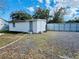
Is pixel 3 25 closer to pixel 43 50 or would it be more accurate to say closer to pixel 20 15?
pixel 20 15

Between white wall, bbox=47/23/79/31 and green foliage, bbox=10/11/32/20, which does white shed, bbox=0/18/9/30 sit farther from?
white wall, bbox=47/23/79/31

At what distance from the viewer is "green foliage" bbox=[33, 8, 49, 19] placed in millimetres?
41000

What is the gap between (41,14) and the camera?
40844 millimetres

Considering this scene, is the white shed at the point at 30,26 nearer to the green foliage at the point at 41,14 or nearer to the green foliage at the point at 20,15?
the green foliage at the point at 20,15

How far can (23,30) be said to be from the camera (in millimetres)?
26750

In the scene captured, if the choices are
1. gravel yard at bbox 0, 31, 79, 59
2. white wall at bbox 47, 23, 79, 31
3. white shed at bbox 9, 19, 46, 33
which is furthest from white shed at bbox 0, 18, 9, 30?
gravel yard at bbox 0, 31, 79, 59

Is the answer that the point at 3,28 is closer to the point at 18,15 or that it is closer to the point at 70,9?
the point at 18,15

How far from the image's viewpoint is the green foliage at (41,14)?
135 ft

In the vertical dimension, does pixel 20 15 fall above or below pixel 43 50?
above

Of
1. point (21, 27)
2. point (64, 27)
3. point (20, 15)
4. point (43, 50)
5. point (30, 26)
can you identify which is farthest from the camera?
point (20, 15)

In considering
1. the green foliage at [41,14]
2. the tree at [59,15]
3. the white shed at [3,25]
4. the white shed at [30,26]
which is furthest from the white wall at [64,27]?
the white shed at [3,25]

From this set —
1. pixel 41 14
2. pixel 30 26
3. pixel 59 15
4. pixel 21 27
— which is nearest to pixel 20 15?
pixel 41 14

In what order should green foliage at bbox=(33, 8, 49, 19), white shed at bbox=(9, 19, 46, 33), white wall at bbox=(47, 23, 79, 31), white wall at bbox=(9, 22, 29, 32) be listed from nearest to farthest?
1. white shed at bbox=(9, 19, 46, 33)
2. white wall at bbox=(9, 22, 29, 32)
3. white wall at bbox=(47, 23, 79, 31)
4. green foliage at bbox=(33, 8, 49, 19)

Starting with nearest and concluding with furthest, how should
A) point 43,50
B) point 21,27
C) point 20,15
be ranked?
1. point 43,50
2. point 21,27
3. point 20,15
